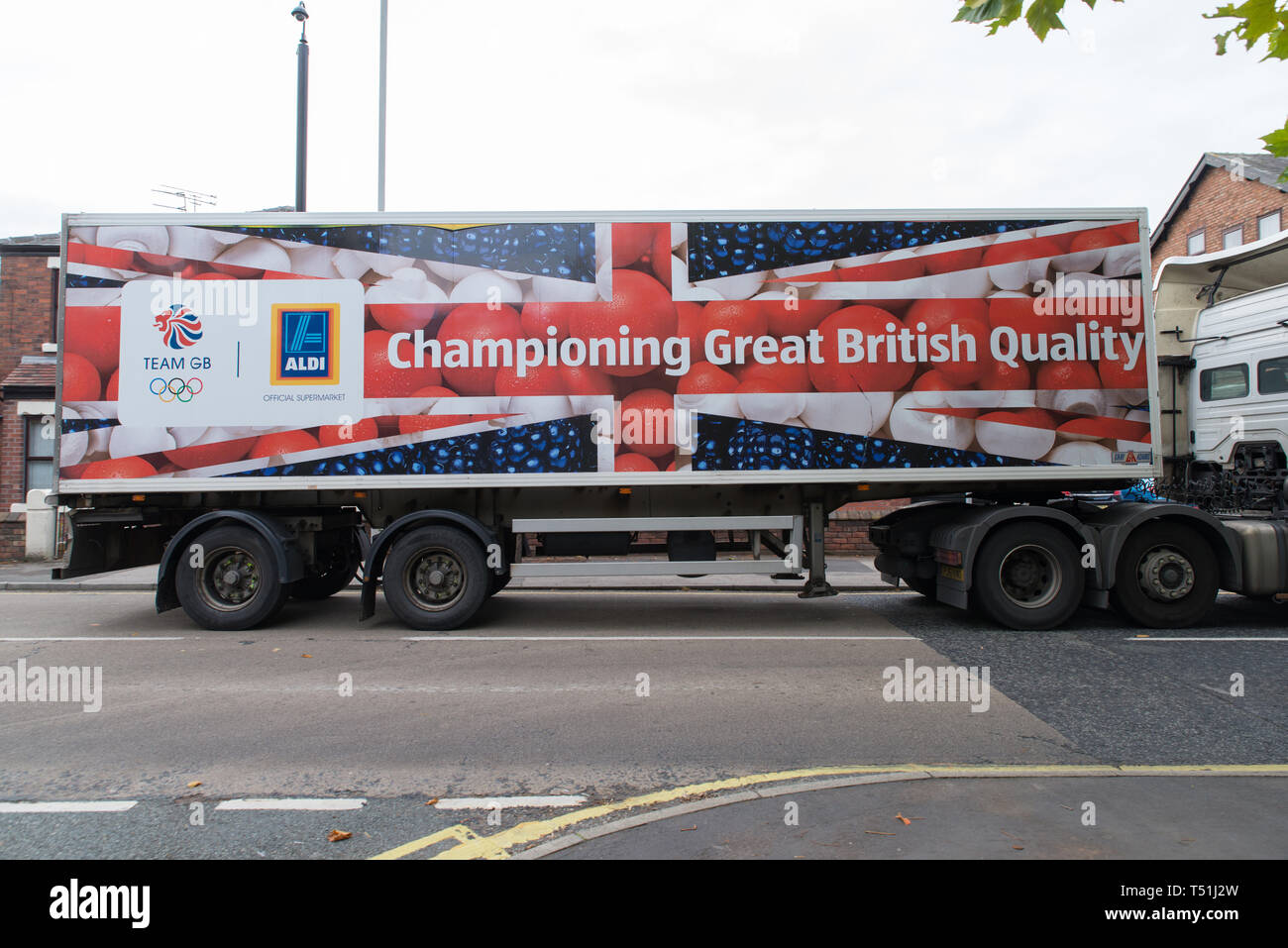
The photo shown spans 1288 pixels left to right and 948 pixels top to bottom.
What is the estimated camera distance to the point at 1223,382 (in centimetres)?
867

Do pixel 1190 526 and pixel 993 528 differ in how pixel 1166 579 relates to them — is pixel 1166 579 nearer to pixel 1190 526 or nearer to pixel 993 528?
pixel 1190 526

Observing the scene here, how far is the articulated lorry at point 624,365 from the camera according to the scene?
8.34 m

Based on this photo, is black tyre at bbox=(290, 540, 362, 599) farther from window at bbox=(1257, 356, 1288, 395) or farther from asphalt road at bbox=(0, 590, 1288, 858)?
window at bbox=(1257, 356, 1288, 395)

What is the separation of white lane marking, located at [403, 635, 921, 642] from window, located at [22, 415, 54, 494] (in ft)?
41.1

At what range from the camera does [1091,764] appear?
174 inches

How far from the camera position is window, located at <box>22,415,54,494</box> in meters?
16.2

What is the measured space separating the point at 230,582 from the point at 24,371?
11.4 meters

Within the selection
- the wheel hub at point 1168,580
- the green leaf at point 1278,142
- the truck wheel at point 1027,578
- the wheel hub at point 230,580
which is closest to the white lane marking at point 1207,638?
the wheel hub at point 1168,580

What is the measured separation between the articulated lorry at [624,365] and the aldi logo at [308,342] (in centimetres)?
3

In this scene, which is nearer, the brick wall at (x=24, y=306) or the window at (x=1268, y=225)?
the brick wall at (x=24, y=306)

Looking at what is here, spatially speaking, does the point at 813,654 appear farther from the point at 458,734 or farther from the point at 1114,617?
the point at 1114,617

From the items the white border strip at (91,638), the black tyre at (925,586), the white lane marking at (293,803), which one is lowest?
the white lane marking at (293,803)

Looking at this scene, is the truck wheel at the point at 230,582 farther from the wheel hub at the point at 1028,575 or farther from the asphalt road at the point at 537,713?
the wheel hub at the point at 1028,575
